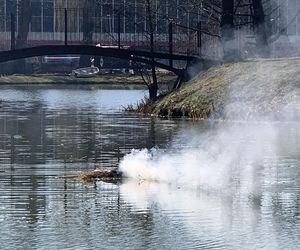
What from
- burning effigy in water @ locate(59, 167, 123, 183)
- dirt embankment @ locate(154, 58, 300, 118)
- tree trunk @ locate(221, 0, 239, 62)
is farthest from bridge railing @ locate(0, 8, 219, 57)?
burning effigy in water @ locate(59, 167, 123, 183)

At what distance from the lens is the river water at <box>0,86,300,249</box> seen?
1443 cm

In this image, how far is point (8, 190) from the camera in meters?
18.4

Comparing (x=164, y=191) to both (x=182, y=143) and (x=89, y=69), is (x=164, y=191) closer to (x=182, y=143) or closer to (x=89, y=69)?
(x=182, y=143)

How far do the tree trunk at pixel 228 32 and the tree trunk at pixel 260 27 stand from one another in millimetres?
1155

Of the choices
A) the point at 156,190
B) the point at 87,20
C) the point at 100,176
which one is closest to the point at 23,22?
the point at 87,20

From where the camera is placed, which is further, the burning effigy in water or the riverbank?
the riverbank

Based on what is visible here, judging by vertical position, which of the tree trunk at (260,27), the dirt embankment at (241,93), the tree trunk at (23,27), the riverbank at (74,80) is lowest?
the dirt embankment at (241,93)

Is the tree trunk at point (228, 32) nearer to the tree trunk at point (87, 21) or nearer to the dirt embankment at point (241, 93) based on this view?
the dirt embankment at point (241, 93)

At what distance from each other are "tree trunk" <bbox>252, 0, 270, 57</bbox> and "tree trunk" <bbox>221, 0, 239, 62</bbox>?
116cm

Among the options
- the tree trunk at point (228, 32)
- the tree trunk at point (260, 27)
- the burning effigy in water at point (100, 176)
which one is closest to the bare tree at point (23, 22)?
the tree trunk at point (260, 27)

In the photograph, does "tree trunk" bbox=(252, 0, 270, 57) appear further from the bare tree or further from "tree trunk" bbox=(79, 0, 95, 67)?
the bare tree

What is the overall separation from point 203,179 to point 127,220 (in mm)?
3934

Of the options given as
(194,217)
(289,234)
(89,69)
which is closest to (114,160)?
(194,217)

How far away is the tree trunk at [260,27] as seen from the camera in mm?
44987
